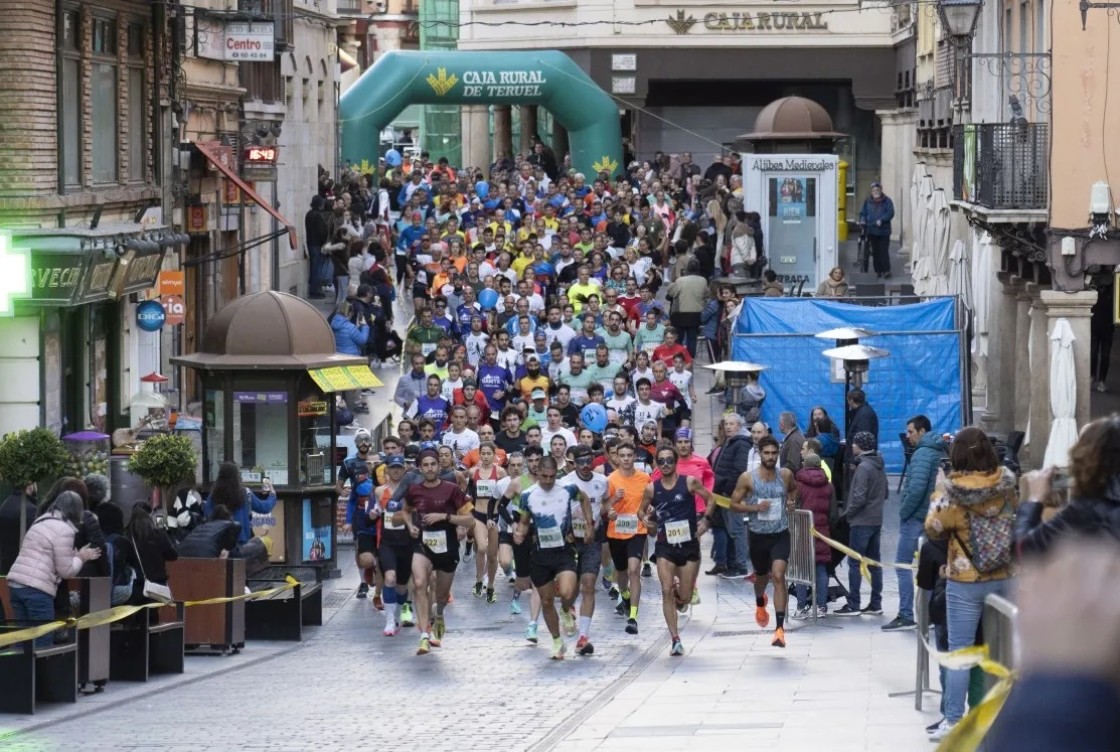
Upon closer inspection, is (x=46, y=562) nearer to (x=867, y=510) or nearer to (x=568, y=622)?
(x=568, y=622)

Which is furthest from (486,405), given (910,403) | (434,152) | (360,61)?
(360,61)

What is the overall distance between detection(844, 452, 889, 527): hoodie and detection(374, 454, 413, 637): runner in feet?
11.8

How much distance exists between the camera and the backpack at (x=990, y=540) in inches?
456

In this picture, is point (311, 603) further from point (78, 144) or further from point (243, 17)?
point (243, 17)

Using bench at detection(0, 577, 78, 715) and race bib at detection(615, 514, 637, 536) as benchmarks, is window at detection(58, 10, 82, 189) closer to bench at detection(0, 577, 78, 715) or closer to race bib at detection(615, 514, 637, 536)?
race bib at detection(615, 514, 637, 536)

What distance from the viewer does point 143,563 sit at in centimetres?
1692

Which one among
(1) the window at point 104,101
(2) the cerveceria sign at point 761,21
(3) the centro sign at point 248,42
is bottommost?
(1) the window at point 104,101

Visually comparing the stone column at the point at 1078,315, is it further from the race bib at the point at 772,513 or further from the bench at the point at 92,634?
the bench at the point at 92,634

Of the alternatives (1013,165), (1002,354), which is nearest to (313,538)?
(1013,165)

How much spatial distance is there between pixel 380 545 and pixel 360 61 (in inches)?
3192

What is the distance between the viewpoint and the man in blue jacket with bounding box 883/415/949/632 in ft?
55.9

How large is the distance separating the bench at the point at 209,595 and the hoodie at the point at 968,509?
768cm

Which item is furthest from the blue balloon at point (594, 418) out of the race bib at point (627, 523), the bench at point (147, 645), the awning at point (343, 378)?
the bench at point (147, 645)

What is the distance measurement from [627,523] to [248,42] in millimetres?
14515
